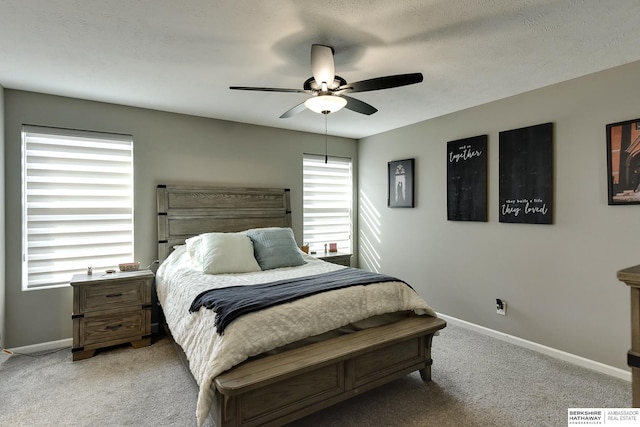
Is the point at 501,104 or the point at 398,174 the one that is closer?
the point at 501,104

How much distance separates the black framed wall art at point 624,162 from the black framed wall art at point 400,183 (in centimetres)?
195

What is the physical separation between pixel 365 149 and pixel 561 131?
2.54 meters

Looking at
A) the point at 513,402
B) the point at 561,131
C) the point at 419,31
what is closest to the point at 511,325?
the point at 513,402

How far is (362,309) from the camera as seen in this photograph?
7.58 feet

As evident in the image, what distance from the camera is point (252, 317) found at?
1908mm

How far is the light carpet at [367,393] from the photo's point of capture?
2086 mm

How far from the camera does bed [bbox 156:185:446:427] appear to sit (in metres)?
1.78

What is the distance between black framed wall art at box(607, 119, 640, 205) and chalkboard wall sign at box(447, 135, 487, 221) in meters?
1.01

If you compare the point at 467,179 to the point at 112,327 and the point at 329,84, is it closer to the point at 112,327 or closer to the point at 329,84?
the point at 329,84

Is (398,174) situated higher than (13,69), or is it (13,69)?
(13,69)

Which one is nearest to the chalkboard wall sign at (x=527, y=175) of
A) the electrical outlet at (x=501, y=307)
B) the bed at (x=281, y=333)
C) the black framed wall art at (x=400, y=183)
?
the electrical outlet at (x=501, y=307)

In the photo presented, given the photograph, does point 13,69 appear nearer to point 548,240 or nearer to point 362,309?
point 362,309

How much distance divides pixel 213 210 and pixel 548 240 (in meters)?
3.43

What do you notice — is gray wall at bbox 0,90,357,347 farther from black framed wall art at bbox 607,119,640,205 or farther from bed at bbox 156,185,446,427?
black framed wall art at bbox 607,119,640,205
